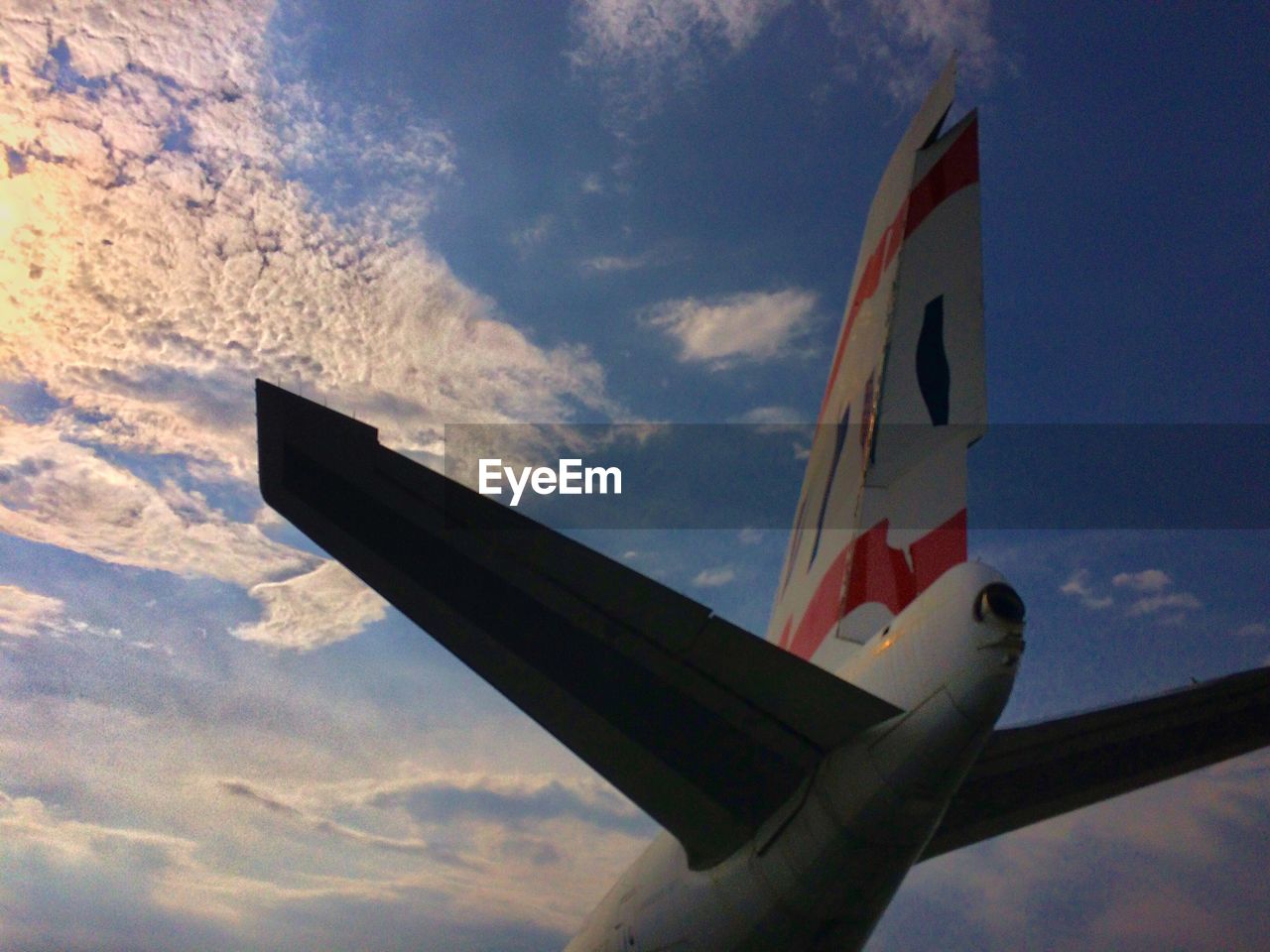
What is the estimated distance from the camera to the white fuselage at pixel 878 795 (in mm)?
4598

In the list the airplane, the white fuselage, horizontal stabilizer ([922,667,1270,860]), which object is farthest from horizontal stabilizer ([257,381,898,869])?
horizontal stabilizer ([922,667,1270,860])

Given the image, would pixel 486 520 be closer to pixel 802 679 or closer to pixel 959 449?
pixel 802 679

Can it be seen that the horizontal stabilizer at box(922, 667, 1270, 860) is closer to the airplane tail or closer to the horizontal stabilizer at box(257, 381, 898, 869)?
the horizontal stabilizer at box(257, 381, 898, 869)

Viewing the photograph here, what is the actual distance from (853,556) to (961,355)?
2141mm

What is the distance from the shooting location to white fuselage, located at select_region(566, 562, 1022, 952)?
4598 millimetres

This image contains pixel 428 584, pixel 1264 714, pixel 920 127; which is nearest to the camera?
pixel 428 584

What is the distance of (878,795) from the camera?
192 inches

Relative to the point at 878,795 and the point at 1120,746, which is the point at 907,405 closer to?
the point at 1120,746

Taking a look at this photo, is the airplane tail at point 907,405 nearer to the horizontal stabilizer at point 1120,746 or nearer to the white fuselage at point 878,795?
the horizontal stabilizer at point 1120,746

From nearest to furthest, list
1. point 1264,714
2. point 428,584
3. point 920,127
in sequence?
1. point 428,584
2. point 1264,714
3. point 920,127

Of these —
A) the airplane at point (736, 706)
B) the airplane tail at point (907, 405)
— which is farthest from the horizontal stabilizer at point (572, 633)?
the airplane tail at point (907, 405)

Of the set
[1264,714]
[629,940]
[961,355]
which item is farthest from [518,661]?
[1264,714]

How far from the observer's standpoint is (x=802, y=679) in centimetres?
492

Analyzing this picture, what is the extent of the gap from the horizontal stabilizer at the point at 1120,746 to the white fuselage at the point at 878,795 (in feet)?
3.11
